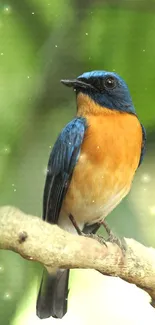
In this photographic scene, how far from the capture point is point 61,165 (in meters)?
0.72

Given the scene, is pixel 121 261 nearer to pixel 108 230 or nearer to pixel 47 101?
pixel 108 230

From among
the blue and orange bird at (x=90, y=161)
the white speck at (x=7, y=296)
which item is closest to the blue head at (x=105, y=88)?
the blue and orange bird at (x=90, y=161)

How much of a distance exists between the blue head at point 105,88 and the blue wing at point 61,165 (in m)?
0.04

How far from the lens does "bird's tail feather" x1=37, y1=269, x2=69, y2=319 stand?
2.38ft

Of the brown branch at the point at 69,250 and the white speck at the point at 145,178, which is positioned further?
the white speck at the point at 145,178

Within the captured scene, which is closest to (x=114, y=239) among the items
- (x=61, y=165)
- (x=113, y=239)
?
(x=113, y=239)

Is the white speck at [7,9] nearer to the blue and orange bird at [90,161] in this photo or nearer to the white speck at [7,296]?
the blue and orange bird at [90,161]

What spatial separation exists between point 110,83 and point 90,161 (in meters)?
0.09

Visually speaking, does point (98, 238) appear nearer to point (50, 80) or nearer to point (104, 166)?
point (104, 166)

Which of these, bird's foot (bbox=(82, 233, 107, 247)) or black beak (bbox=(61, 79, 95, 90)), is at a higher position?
black beak (bbox=(61, 79, 95, 90))

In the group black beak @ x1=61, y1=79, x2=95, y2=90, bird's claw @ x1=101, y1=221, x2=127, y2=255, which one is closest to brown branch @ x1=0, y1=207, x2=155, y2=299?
bird's claw @ x1=101, y1=221, x2=127, y2=255

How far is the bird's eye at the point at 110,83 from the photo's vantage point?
0.73 metres

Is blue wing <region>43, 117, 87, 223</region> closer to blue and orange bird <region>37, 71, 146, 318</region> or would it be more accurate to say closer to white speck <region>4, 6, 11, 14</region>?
blue and orange bird <region>37, 71, 146, 318</region>

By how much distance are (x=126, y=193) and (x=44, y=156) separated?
106mm
